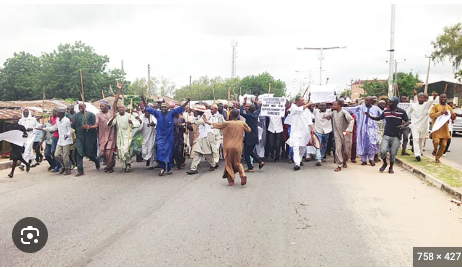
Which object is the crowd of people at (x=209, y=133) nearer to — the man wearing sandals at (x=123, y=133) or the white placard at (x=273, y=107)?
the man wearing sandals at (x=123, y=133)

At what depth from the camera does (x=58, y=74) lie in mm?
45281

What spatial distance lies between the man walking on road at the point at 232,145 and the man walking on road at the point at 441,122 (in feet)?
17.9

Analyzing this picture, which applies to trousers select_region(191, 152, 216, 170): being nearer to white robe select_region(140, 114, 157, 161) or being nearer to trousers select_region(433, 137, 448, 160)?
white robe select_region(140, 114, 157, 161)

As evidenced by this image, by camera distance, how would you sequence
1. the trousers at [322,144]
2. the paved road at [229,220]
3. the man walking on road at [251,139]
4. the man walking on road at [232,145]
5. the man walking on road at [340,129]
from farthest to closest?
the trousers at [322,144] → the man walking on road at [340,129] → the man walking on road at [251,139] → the man walking on road at [232,145] → the paved road at [229,220]

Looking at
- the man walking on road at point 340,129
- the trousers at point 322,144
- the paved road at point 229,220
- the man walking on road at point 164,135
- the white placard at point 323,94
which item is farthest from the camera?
the white placard at point 323,94

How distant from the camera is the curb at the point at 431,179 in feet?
22.6

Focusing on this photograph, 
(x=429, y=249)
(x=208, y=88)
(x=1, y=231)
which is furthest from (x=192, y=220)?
(x=208, y=88)

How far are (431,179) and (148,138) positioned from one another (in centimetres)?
684

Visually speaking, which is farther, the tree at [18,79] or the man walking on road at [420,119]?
the tree at [18,79]

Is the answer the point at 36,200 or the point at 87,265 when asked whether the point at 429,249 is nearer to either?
the point at 87,265

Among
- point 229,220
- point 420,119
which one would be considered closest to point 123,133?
point 229,220

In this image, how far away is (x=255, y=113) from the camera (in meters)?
10.1

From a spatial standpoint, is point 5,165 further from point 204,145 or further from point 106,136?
point 204,145

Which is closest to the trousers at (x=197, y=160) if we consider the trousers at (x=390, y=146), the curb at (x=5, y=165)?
the trousers at (x=390, y=146)
